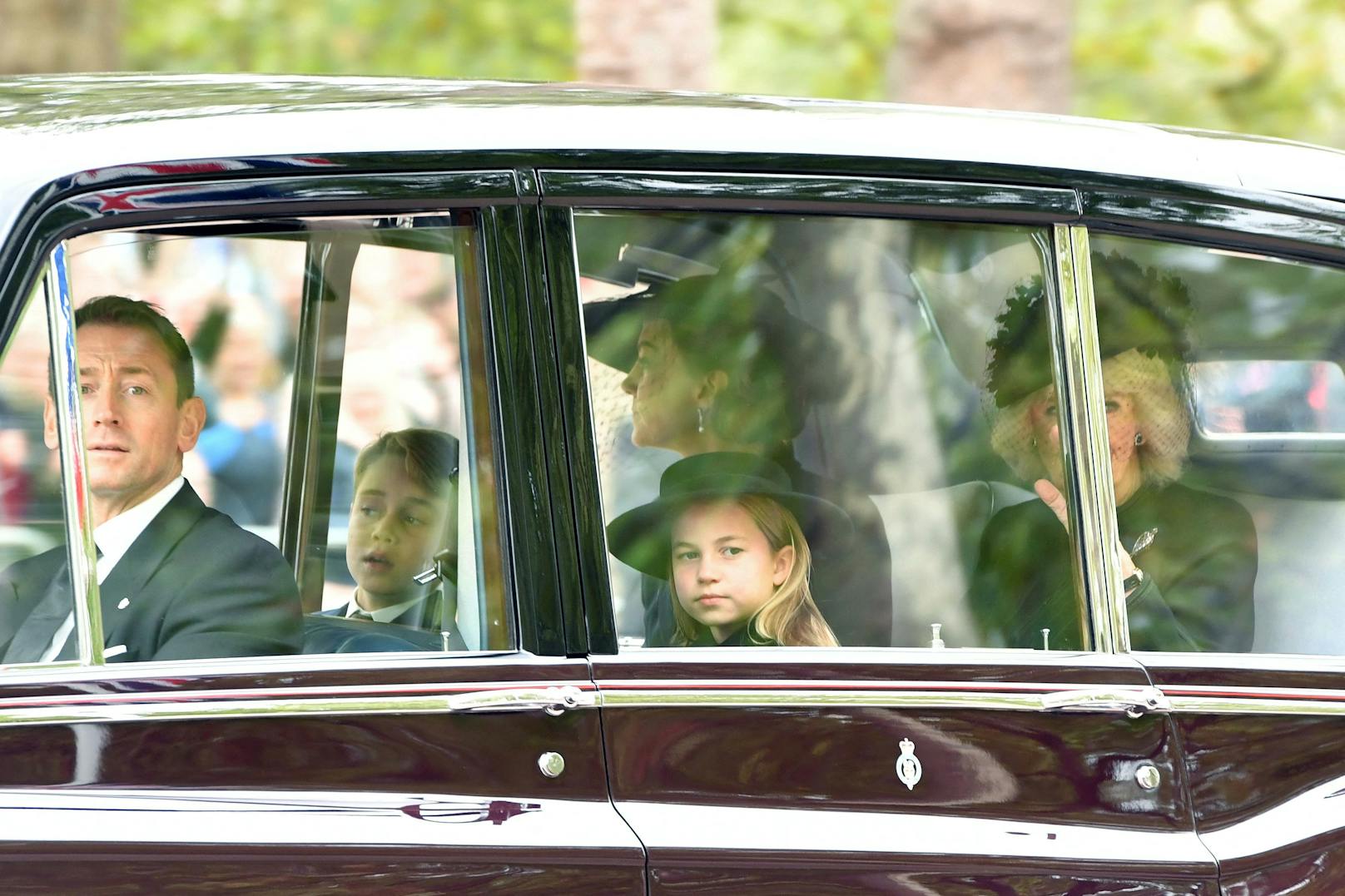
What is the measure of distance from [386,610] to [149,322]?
0.51m

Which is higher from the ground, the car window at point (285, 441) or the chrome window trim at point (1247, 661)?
the car window at point (285, 441)

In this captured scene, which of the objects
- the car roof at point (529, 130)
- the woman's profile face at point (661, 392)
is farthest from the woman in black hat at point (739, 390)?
the car roof at point (529, 130)

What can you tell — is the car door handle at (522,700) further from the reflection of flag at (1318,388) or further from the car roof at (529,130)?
the reflection of flag at (1318,388)

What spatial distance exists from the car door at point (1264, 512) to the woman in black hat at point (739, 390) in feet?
1.54

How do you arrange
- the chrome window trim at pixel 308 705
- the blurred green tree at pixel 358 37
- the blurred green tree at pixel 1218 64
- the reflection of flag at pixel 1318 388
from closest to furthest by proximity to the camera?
the chrome window trim at pixel 308 705
the reflection of flag at pixel 1318 388
the blurred green tree at pixel 1218 64
the blurred green tree at pixel 358 37

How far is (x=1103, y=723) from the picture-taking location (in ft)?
8.54

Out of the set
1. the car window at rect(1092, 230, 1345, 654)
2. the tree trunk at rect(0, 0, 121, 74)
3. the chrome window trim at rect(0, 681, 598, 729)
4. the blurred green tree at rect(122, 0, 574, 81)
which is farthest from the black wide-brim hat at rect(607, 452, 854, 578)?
the blurred green tree at rect(122, 0, 574, 81)

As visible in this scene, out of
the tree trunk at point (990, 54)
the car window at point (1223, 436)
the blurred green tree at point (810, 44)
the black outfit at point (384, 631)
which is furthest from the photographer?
the blurred green tree at point (810, 44)

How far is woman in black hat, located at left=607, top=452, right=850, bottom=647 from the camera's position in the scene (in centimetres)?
256

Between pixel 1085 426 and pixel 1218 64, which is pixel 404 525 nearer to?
pixel 1085 426

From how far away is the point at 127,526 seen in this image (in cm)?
231

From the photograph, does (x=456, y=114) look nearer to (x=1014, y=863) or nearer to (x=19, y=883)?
(x=19, y=883)

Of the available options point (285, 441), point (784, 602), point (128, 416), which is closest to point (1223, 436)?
point (784, 602)

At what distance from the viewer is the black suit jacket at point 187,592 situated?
2223 millimetres
